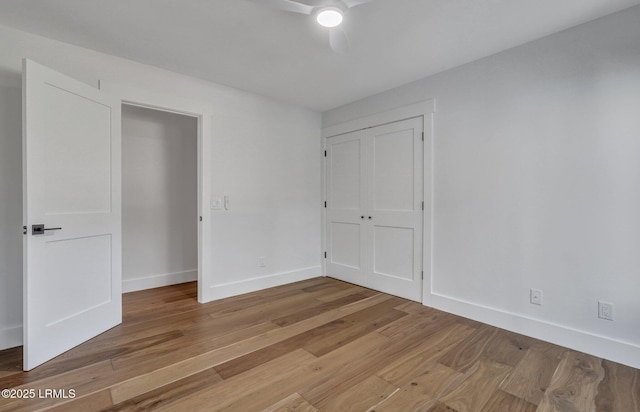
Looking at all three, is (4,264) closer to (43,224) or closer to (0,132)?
(43,224)

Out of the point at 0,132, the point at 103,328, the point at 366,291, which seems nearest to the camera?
the point at 0,132

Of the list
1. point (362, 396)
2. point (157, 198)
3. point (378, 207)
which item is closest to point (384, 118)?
point (378, 207)

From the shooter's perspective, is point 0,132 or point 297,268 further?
point 297,268

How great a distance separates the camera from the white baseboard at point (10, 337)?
2145 millimetres

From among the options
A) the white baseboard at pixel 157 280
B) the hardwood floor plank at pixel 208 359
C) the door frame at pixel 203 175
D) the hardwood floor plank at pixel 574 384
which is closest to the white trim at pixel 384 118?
the door frame at pixel 203 175

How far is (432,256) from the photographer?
3027 millimetres

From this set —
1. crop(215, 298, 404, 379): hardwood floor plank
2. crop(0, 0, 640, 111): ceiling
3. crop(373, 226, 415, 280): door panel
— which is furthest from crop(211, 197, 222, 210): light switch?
crop(373, 226, 415, 280): door panel

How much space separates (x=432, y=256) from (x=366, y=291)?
981 millimetres

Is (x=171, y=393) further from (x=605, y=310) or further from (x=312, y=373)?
(x=605, y=310)

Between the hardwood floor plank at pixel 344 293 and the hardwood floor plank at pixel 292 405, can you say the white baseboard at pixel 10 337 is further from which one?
the hardwood floor plank at pixel 344 293

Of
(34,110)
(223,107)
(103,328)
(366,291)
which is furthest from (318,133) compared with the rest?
(103,328)

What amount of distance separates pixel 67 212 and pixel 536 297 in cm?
379

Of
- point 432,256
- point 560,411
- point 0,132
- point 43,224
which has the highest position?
point 0,132

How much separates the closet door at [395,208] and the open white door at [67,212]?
272cm
